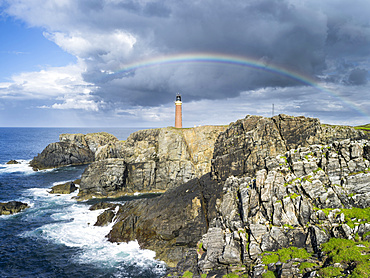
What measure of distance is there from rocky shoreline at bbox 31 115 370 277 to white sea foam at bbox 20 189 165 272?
172cm

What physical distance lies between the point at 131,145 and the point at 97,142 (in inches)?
1920

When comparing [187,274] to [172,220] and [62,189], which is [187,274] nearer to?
[172,220]

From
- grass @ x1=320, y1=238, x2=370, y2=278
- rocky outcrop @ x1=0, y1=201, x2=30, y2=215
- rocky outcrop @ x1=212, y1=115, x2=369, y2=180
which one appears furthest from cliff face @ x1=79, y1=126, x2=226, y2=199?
grass @ x1=320, y1=238, x2=370, y2=278

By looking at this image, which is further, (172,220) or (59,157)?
(59,157)

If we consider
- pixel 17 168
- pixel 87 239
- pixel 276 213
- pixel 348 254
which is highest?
pixel 276 213

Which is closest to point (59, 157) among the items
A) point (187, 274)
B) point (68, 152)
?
point (68, 152)

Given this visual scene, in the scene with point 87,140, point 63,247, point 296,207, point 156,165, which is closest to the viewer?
point 296,207

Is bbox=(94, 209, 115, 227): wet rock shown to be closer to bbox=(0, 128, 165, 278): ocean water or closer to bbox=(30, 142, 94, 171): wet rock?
bbox=(0, 128, 165, 278): ocean water

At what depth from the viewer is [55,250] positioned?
121ft

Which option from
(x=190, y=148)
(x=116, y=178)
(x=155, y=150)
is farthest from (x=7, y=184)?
(x=190, y=148)

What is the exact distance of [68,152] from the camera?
367 ft

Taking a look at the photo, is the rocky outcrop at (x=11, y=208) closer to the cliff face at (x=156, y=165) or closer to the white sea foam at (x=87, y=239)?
the white sea foam at (x=87, y=239)

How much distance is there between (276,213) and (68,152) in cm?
10890

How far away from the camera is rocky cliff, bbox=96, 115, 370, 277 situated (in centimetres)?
2120
